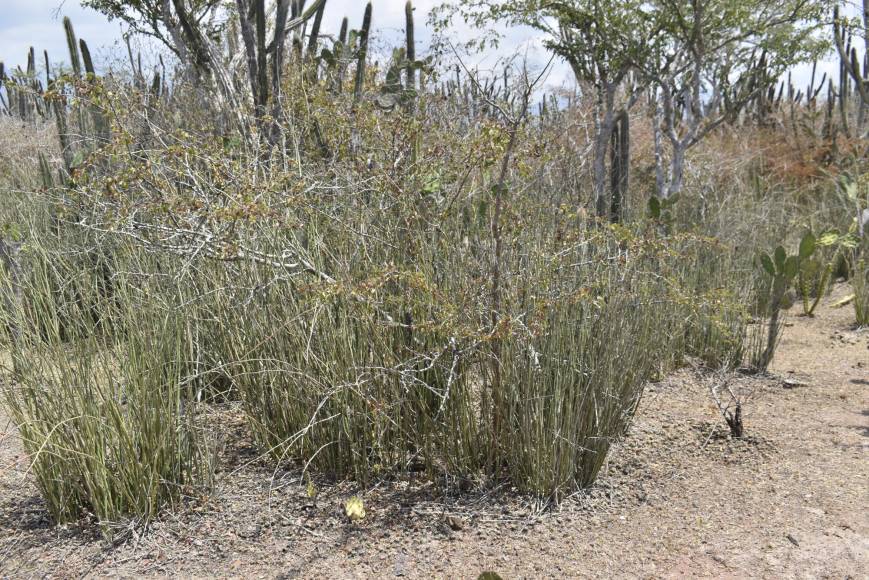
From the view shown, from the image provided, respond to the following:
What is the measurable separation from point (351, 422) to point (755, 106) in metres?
15.2

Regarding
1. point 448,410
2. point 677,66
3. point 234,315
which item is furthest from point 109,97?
point 677,66

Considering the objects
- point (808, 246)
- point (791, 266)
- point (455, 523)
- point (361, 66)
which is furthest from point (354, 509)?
point (361, 66)

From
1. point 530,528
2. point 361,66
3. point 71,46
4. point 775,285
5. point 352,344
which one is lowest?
point 530,528

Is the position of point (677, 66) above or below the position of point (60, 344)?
above

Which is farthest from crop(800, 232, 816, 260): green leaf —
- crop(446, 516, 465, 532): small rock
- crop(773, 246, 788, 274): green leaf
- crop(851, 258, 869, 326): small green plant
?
crop(446, 516, 465, 532): small rock

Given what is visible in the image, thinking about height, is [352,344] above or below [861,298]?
above

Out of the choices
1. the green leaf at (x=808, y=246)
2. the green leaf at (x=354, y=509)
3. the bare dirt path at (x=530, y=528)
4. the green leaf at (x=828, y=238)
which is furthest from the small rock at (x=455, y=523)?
the green leaf at (x=828, y=238)

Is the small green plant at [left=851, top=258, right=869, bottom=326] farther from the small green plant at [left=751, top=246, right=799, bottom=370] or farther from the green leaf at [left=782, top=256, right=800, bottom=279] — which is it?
the green leaf at [left=782, top=256, right=800, bottom=279]

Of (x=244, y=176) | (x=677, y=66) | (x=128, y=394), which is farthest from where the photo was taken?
(x=677, y=66)

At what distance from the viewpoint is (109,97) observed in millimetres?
3447

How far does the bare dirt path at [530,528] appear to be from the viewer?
8.04ft

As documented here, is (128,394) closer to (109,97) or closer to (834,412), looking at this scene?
(109,97)

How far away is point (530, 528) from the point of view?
8.68 feet

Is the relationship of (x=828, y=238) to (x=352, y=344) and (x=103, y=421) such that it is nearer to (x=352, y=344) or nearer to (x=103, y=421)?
(x=352, y=344)
